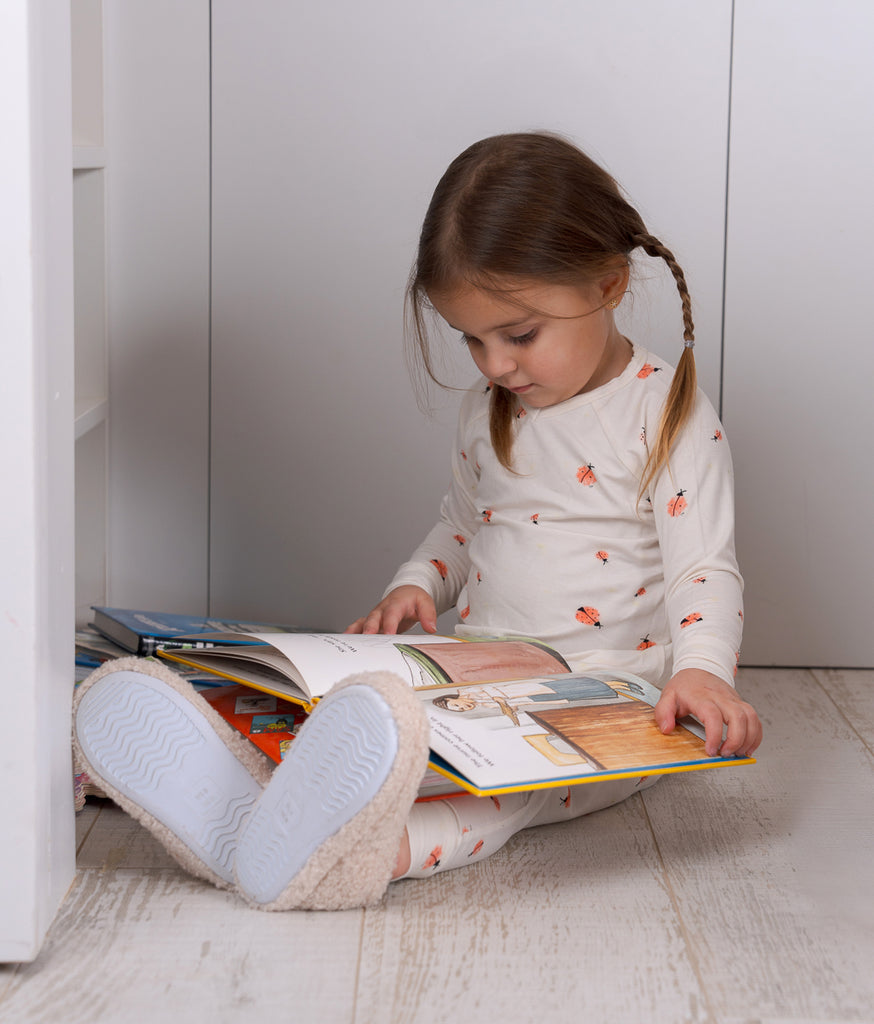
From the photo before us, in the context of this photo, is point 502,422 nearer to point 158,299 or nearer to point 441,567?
point 441,567

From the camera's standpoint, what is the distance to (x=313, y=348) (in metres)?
1.37

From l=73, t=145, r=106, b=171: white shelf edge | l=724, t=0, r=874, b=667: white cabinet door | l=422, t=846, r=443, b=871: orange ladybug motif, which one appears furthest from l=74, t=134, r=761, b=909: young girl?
l=73, t=145, r=106, b=171: white shelf edge

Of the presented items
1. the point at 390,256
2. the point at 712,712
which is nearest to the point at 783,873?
the point at 712,712

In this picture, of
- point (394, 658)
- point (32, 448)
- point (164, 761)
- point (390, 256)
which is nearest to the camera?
point (32, 448)

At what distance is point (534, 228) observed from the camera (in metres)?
0.93

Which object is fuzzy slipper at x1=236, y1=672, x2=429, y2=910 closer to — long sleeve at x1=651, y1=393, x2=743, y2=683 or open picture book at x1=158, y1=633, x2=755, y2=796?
open picture book at x1=158, y1=633, x2=755, y2=796

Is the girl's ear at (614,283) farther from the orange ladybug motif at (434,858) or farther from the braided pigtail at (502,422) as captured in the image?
the orange ladybug motif at (434,858)

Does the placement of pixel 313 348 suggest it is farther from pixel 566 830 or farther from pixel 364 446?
pixel 566 830

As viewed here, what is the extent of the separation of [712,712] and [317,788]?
0.29 metres

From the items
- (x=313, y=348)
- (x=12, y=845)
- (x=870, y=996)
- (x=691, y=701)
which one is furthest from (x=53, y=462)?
(x=313, y=348)

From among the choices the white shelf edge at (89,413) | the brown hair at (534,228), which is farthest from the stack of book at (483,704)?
the white shelf edge at (89,413)

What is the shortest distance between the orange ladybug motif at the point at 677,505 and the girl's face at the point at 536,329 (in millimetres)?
135

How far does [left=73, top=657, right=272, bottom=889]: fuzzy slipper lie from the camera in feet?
2.43

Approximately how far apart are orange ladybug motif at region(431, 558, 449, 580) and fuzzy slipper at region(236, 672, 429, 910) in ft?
1.48
